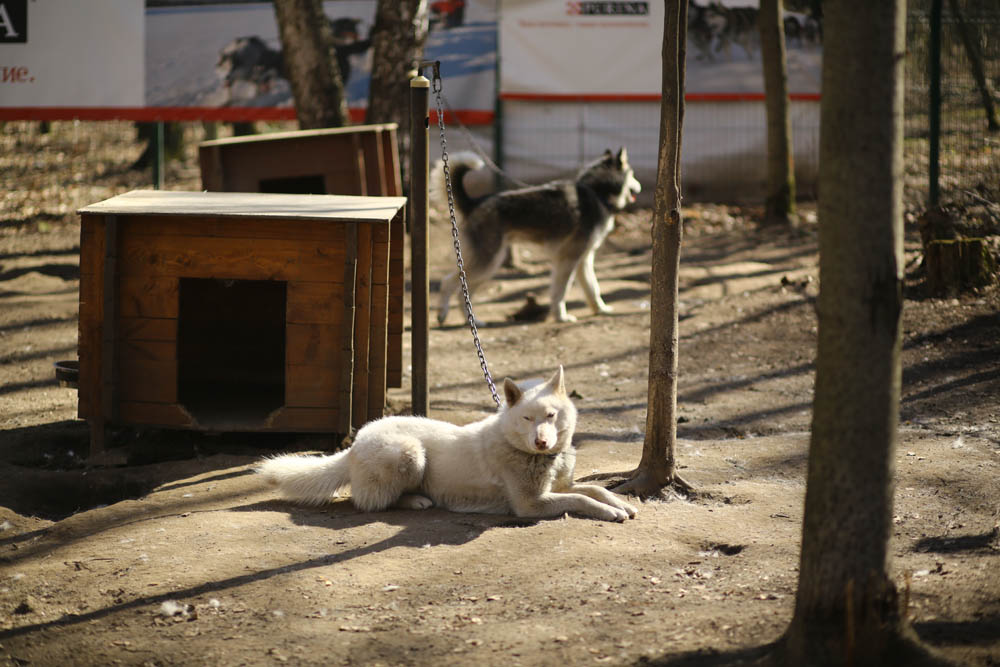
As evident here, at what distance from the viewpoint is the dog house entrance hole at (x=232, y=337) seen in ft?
24.2

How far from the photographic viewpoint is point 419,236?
19.9 ft

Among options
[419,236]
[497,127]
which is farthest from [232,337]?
[497,127]

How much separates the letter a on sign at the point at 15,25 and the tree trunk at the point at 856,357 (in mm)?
13378

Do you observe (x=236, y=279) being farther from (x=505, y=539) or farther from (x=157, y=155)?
(x=157, y=155)

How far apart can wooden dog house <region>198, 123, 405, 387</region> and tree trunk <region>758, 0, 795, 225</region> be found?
5067 mm

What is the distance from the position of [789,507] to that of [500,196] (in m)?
5.79

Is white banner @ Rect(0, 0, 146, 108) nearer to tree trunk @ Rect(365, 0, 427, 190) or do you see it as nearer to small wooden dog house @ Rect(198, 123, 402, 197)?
tree trunk @ Rect(365, 0, 427, 190)

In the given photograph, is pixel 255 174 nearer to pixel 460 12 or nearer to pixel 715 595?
pixel 460 12

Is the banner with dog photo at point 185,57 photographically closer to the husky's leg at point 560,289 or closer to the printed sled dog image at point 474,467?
the husky's leg at point 560,289

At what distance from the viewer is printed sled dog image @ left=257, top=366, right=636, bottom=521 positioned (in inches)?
188

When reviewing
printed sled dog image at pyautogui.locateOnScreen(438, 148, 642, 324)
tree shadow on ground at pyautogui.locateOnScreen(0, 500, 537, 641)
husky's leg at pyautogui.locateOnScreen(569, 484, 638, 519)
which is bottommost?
tree shadow on ground at pyautogui.locateOnScreen(0, 500, 537, 641)

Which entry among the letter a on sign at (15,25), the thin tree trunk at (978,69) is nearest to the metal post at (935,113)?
the thin tree trunk at (978,69)

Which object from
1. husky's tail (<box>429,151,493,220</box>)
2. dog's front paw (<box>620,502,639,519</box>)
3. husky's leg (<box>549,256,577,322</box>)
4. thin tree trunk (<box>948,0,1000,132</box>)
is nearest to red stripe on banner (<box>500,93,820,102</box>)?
husky's tail (<box>429,151,493,220</box>)

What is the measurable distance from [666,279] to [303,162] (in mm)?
5947
